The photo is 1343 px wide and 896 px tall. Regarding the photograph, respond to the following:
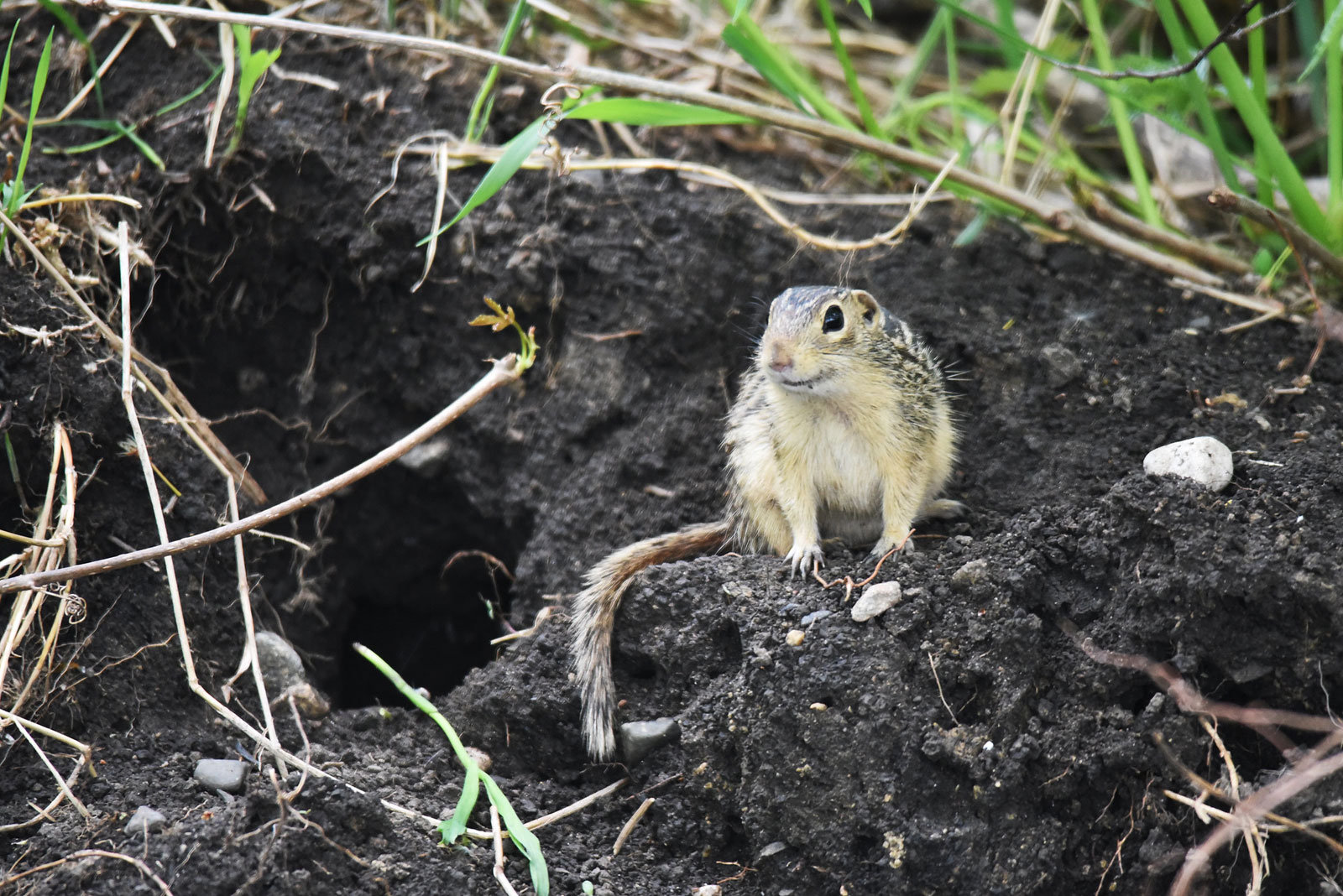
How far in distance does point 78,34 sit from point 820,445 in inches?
114

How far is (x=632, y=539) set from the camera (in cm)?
386

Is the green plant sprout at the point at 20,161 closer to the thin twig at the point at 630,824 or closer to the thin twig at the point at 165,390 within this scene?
the thin twig at the point at 165,390

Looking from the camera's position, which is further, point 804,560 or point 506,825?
point 804,560

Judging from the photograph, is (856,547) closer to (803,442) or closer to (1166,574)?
(803,442)

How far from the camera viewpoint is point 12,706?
292cm

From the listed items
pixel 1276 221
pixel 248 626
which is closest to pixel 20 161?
pixel 248 626

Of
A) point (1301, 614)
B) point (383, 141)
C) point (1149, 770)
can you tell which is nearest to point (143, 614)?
point (383, 141)

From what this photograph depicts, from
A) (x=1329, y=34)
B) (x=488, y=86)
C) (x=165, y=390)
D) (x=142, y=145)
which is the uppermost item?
(x=1329, y=34)

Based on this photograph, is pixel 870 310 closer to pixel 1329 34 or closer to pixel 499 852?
pixel 1329 34

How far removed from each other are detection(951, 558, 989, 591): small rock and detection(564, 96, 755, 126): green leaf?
5.47 feet

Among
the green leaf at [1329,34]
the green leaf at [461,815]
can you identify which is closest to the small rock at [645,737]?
the green leaf at [461,815]

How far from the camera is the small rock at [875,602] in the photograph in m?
2.93

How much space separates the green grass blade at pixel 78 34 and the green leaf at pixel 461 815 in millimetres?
2689

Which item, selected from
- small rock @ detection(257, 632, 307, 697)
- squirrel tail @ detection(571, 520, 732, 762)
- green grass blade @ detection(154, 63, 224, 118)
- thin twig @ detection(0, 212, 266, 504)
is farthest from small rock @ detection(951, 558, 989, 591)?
green grass blade @ detection(154, 63, 224, 118)
